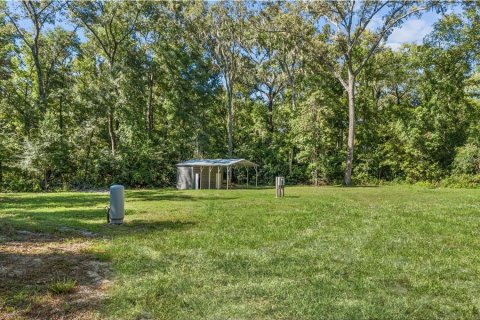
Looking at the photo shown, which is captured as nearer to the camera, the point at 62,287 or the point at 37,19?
the point at 62,287

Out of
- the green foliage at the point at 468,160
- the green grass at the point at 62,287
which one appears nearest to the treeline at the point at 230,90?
the green foliage at the point at 468,160

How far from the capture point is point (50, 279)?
5.01 m

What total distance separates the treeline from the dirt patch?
20.8 m

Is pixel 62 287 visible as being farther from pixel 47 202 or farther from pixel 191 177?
pixel 191 177

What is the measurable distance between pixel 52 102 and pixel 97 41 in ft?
22.5

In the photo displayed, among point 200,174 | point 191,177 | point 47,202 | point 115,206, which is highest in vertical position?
point 200,174

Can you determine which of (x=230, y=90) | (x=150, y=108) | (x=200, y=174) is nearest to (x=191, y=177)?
(x=200, y=174)

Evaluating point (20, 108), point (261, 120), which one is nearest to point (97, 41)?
point (20, 108)

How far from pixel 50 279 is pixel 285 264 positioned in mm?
3375

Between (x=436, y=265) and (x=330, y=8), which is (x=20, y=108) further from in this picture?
(x=436, y=265)

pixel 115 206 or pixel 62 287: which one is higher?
pixel 115 206

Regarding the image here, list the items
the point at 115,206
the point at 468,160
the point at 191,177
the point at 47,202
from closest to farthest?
1. the point at 115,206
2. the point at 47,202
3. the point at 191,177
4. the point at 468,160

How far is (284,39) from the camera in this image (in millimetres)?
31906

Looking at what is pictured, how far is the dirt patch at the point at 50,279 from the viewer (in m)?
4.03
